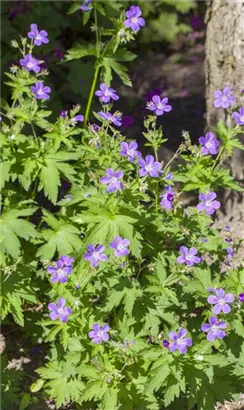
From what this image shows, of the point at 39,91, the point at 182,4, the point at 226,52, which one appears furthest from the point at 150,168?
the point at 182,4

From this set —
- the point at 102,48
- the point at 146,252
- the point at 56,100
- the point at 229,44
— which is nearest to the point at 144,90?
the point at 56,100

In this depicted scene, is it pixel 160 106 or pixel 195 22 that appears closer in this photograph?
pixel 160 106

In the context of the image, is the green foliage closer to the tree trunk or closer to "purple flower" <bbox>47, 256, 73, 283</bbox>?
"purple flower" <bbox>47, 256, 73, 283</bbox>

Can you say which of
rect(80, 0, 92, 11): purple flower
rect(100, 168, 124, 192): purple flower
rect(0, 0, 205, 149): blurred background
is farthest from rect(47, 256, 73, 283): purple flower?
rect(0, 0, 205, 149): blurred background

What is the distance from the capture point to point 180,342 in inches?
129

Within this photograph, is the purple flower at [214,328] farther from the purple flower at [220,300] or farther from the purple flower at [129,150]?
the purple flower at [129,150]

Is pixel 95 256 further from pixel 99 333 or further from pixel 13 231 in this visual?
pixel 13 231

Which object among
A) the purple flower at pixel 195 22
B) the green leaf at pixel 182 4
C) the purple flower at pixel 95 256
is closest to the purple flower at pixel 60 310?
the purple flower at pixel 95 256

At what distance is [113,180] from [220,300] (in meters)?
0.72

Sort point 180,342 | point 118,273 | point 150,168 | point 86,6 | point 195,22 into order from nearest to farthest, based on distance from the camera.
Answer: point 180,342, point 150,168, point 118,273, point 86,6, point 195,22

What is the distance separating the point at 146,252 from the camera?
3.74 meters

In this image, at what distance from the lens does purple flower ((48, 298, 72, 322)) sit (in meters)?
3.46

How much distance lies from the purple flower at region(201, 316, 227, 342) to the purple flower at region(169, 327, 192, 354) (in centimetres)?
10

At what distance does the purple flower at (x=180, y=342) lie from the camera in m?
3.26
